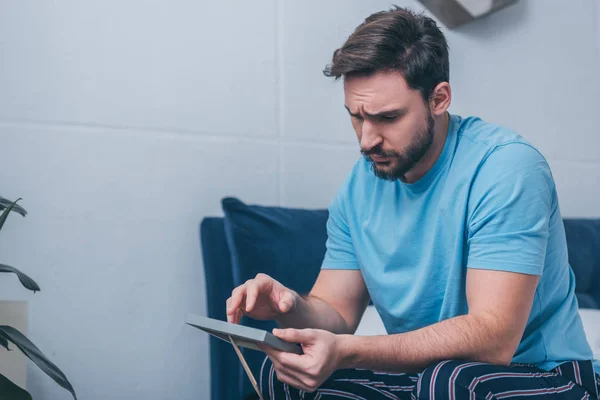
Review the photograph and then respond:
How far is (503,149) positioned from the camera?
52.6 inches

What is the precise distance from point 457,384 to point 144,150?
1.15 m

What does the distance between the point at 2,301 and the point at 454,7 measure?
1.66 metres

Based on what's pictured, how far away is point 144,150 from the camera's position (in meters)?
1.91

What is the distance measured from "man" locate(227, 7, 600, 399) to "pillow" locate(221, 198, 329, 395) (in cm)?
20

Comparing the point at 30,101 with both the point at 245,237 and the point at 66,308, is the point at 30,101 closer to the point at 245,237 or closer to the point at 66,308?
the point at 66,308

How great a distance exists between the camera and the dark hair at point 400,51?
1392 mm

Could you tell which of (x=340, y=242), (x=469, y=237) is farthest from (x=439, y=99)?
(x=340, y=242)

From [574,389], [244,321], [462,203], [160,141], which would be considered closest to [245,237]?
[244,321]

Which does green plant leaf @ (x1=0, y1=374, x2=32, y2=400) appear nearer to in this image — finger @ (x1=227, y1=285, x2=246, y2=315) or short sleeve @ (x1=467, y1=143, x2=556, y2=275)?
finger @ (x1=227, y1=285, x2=246, y2=315)

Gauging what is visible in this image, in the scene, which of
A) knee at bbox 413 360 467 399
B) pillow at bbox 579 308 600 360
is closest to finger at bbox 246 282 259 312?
knee at bbox 413 360 467 399

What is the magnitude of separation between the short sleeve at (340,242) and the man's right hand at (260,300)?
255 millimetres

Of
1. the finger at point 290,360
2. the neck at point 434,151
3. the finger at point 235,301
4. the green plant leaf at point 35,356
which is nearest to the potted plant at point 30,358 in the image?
the green plant leaf at point 35,356

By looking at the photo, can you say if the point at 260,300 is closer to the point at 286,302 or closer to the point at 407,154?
the point at 286,302

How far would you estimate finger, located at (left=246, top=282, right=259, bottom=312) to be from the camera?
48.7 inches
